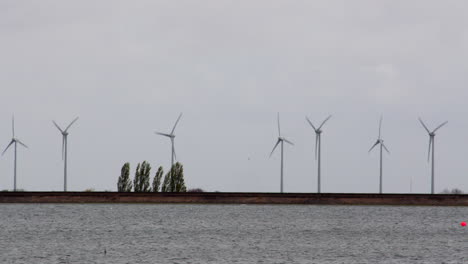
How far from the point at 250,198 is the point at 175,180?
43.7 ft

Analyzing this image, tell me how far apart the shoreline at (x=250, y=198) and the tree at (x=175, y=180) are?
217cm

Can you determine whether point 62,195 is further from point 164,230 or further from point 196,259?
point 196,259

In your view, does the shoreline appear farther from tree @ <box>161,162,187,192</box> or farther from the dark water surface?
the dark water surface

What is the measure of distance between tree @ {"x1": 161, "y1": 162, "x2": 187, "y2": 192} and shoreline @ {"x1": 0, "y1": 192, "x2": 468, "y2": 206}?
2.17 metres

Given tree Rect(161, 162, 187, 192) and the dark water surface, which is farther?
tree Rect(161, 162, 187, 192)

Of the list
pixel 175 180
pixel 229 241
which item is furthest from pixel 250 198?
pixel 229 241

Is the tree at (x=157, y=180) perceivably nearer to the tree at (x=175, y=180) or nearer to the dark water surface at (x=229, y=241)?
the tree at (x=175, y=180)

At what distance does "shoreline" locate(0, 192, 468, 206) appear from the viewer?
137m

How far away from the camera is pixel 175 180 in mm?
138750

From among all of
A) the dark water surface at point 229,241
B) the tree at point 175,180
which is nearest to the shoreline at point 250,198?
the tree at point 175,180

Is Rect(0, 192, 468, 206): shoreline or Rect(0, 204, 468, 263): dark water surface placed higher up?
Rect(0, 192, 468, 206): shoreline

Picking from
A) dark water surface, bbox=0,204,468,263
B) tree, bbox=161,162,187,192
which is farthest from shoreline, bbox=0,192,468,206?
dark water surface, bbox=0,204,468,263

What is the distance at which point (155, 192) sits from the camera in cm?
13538

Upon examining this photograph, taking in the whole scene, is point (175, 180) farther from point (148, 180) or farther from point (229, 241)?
point (229, 241)
